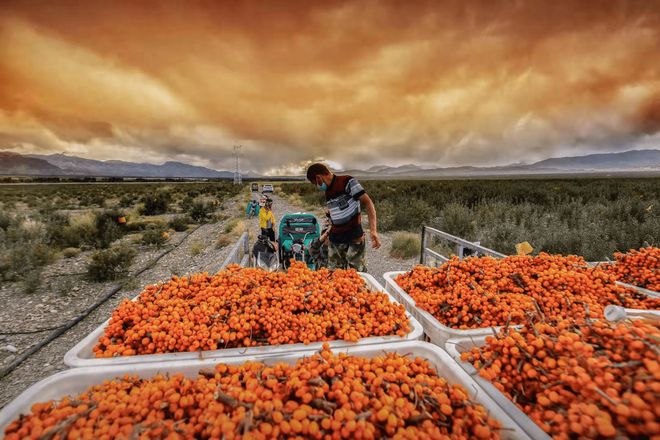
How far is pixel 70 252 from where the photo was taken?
9000 millimetres

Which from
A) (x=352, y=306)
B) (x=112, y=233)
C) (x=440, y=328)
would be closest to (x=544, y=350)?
(x=440, y=328)

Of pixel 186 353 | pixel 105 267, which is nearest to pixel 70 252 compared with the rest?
pixel 105 267

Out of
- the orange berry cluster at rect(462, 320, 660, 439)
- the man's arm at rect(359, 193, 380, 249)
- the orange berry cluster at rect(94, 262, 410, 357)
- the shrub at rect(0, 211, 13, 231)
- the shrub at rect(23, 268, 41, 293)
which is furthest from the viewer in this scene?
the shrub at rect(0, 211, 13, 231)

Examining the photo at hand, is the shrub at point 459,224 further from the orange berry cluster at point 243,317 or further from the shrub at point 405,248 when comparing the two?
the orange berry cluster at point 243,317

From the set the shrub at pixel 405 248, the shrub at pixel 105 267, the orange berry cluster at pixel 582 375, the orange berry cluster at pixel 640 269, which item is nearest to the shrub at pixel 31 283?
the shrub at pixel 105 267

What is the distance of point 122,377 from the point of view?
1569mm

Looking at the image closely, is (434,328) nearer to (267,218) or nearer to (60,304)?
(267,218)

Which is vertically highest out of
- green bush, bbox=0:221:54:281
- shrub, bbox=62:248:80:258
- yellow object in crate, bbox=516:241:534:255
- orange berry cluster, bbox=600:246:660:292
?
yellow object in crate, bbox=516:241:534:255

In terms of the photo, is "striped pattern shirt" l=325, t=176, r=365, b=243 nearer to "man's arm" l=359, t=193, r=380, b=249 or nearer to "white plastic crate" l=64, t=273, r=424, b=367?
"man's arm" l=359, t=193, r=380, b=249

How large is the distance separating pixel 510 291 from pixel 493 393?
4.52ft

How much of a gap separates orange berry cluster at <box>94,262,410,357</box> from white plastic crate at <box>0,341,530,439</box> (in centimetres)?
11

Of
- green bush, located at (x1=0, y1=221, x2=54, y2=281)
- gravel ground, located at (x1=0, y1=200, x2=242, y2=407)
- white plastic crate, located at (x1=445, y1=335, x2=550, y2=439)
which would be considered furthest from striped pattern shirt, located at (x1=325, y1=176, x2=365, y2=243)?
green bush, located at (x1=0, y1=221, x2=54, y2=281)

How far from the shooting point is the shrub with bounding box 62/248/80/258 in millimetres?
8859

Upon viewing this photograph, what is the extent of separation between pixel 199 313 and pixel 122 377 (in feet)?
1.64
